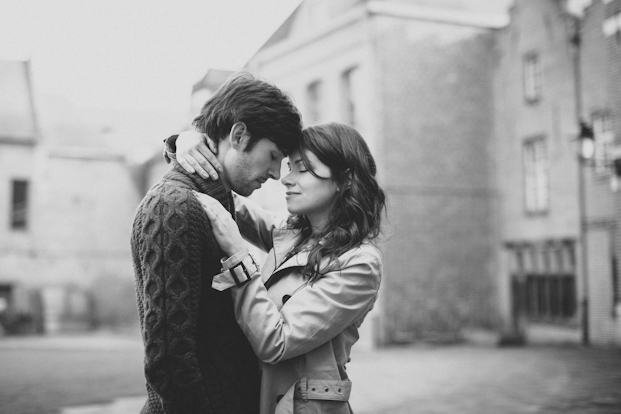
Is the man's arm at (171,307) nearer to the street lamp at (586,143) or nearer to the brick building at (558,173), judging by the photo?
the street lamp at (586,143)

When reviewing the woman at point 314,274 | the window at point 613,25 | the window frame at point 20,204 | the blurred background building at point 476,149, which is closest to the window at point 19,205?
the window frame at point 20,204

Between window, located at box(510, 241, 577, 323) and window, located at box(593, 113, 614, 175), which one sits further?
window, located at box(510, 241, 577, 323)

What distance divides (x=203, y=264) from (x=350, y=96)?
19072mm

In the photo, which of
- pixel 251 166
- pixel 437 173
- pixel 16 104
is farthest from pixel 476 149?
pixel 16 104

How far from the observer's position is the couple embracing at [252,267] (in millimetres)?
2129

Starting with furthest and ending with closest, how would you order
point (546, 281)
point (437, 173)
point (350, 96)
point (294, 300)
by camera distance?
1. point (350, 96)
2. point (437, 173)
3. point (546, 281)
4. point (294, 300)

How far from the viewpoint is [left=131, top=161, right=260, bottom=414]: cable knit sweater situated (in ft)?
6.91

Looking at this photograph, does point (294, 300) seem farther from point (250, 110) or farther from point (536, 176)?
point (536, 176)

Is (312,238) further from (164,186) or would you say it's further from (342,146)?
(164,186)

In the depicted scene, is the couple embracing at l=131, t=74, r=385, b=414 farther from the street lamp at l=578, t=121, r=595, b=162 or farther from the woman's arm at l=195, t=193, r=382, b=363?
the street lamp at l=578, t=121, r=595, b=162

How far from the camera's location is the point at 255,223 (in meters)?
3.38

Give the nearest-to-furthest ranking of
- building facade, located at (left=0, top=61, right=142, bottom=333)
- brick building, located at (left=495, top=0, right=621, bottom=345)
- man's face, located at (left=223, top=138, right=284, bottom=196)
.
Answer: man's face, located at (left=223, top=138, right=284, bottom=196), brick building, located at (left=495, top=0, right=621, bottom=345), building facade, located at (left=0, top=61, right=142, bottom=333)

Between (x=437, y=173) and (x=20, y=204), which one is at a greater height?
(x=20, y=204)

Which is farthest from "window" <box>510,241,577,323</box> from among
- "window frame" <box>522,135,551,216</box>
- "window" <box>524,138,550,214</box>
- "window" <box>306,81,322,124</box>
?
"window" <box>306,81,322,124</box>
